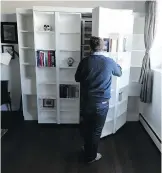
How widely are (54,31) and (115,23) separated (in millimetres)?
1061

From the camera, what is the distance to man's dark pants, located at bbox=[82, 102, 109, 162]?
2.31 metres

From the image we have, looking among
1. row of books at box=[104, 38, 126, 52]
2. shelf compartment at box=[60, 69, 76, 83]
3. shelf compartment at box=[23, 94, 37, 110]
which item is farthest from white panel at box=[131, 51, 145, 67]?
shelf compartment at box=[23, 94, 37, 110]

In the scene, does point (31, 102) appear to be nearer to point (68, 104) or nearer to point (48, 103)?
point (48, 103)

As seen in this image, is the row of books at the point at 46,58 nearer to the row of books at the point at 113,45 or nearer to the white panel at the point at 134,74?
the row of books at the point at 113,45

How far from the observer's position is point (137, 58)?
11.7 feet

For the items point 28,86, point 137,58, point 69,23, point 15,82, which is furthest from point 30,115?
point 137,58

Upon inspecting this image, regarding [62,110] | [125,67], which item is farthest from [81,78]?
[62,110]

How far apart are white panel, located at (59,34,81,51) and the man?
1119mm

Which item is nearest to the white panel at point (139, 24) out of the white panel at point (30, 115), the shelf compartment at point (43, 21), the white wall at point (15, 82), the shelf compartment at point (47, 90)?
the shelf compartment at point (43, 21)

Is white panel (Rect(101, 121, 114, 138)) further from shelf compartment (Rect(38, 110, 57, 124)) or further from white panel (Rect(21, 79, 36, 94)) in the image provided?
white panel (Rect(21, 79, 36, 94))

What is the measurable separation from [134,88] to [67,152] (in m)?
1.78

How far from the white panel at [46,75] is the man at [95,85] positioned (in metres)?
1.23

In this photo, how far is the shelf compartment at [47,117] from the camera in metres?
3.63

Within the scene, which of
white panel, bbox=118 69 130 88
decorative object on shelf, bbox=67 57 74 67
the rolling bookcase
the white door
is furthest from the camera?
decorative object on shelf, bbox=67 57 74 67
